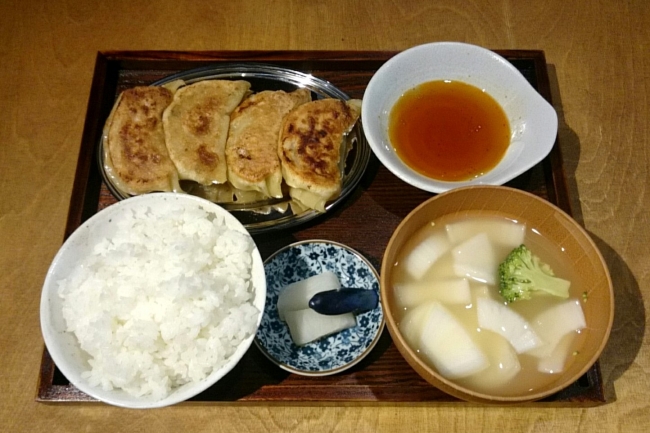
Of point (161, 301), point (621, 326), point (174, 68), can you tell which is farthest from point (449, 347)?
point (174, 68)

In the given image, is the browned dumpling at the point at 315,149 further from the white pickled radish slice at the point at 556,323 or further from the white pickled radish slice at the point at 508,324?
the white pickled radish slice at the point at 556,323

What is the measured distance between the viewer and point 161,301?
5.53 feet

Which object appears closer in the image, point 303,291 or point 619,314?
point 303,291

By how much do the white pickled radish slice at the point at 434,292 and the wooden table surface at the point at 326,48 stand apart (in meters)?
0.41

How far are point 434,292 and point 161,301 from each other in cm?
90

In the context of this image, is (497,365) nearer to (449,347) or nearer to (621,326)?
(449,347)

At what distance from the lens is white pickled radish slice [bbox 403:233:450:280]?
5.82 ft

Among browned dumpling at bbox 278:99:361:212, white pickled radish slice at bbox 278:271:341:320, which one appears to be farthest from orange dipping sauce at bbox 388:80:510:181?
white pickled radish slice at bbox 278:271:341:320

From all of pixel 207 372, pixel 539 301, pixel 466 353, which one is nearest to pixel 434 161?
pixel 539 301

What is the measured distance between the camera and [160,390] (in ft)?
5.21

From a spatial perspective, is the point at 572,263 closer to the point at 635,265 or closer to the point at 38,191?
the point at 635,265

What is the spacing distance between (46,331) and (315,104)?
1.30 meters

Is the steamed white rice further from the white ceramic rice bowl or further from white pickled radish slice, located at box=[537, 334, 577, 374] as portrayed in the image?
white pickled radish slice, located at box=[537, 334, 577, 374]

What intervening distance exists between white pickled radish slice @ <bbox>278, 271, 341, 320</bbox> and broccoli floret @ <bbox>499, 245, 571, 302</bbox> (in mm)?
589
